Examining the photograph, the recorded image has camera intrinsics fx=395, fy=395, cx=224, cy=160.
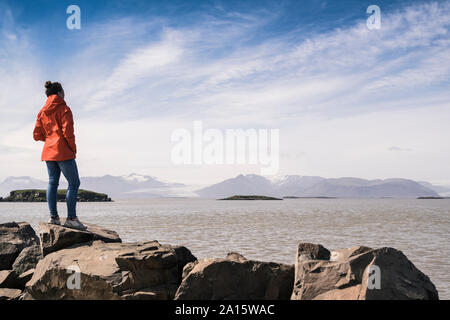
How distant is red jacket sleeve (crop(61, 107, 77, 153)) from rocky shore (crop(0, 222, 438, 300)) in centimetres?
216

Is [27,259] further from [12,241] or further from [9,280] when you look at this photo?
[12,241]

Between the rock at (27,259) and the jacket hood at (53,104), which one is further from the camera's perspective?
the rock at (27,259)

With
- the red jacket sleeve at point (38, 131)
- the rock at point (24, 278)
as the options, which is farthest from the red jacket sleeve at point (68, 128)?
the rock at point (24, 278)

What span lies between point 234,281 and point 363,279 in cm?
249

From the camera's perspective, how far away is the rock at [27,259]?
11.1 metres

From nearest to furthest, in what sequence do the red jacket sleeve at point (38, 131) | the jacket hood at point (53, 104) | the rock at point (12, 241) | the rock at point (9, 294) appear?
the rock at point (9, 294), the jacket hood at point (53, 104), the red jacket sleeve at point (38, 131), the rock at point (12, 241)

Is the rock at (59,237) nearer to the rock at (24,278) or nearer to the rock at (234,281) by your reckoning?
the rock at (24,278)

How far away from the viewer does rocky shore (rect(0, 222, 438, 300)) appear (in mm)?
7012

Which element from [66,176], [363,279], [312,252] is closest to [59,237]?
[66,176]

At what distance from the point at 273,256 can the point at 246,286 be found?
783cm

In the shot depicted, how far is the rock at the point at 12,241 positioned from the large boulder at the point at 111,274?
332cm

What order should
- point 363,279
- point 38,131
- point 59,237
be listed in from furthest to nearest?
1. point 38,131
2. point 59,237
3. point 363,279

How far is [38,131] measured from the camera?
402 inches
